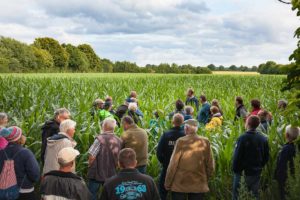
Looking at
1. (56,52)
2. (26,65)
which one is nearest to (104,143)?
(26,65)

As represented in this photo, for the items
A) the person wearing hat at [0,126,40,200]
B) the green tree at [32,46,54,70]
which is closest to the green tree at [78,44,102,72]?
the green tree at [32,46,54,70]

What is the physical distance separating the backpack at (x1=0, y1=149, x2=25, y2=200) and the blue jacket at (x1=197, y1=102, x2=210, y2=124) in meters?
7.40

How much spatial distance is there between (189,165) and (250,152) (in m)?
1.20

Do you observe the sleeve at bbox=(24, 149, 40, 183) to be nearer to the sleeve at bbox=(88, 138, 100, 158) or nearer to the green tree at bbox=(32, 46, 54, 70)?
the sleeve at bbox=(88, 138, 100, 158)

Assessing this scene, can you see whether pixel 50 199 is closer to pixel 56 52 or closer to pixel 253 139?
pixel 253 139

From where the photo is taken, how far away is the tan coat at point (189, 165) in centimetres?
611

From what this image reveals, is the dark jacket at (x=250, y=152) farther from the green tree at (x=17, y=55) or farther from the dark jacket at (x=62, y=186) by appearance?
the green tree at (x=17, y=55)

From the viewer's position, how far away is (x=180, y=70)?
297 ft

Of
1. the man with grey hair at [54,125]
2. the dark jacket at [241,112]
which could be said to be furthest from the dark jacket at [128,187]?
the dark jacket at [241,112]

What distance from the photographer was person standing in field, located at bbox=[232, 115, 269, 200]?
6.65 metres

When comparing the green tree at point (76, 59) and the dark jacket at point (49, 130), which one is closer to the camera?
the dark jacket at point (49, 130)

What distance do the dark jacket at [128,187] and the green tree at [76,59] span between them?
118131 millimetres

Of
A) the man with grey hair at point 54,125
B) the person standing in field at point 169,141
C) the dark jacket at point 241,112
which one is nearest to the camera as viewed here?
the person standing in field at point 169,141

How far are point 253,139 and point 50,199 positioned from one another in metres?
3.45
